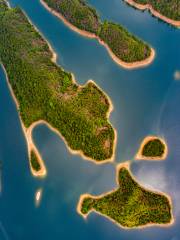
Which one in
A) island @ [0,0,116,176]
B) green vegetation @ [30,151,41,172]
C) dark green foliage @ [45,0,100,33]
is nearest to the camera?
island @ [0,0,116,176]

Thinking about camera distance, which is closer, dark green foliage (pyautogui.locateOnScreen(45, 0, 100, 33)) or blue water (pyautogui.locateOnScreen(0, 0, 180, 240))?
blue water (pyautogui.locateOnScreen(0, 0, 180, 240))

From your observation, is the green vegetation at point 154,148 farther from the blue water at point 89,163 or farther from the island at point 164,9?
the island at point 164,9

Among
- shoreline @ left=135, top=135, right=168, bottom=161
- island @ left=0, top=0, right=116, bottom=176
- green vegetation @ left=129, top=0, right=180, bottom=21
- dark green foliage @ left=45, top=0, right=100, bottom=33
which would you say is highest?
green vegetation @ left=129, top=0, right=180, bottom=21

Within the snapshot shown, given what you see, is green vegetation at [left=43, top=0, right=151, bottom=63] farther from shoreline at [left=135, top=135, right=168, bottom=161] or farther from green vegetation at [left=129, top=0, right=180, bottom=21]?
shoreline at [left=135, top=135, right=168, bottom=161]

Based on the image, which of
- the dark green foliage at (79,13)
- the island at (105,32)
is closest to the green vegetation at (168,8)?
the island at (105,32)

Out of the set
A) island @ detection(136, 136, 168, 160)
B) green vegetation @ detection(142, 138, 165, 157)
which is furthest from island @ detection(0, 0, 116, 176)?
green vegetation @ detection(142, 138, 165, 157)
